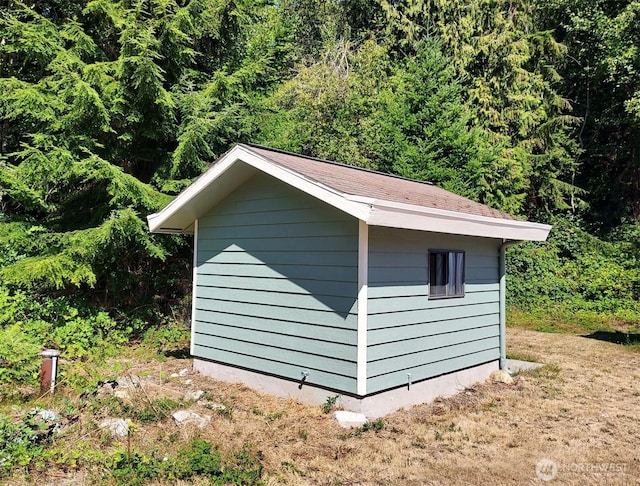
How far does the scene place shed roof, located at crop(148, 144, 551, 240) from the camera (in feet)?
14.9

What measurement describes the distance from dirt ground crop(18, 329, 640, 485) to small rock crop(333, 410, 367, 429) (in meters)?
0.08

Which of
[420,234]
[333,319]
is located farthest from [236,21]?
[333,319]

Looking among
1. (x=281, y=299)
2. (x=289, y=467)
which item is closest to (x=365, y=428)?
(x=289, y=467)

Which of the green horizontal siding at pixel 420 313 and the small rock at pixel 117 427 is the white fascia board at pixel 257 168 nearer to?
the green horizontal siding at pixel 420 313

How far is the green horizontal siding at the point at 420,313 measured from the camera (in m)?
5.02

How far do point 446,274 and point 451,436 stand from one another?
212 centimetres

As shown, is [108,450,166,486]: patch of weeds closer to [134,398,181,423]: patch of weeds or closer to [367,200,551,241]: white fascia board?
[134,398,181,423]: patch of weeds

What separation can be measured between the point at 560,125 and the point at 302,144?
868cm

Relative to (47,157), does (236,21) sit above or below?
above

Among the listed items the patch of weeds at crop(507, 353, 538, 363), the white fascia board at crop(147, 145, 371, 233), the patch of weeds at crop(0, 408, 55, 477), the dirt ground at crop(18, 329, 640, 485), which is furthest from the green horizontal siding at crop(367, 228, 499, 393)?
the patch of weeds at crop(0, 408, 55, 477)

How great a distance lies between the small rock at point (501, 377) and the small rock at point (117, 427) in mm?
4947

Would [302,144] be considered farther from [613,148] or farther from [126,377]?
[613,148]

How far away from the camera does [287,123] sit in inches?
468

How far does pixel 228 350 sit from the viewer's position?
21.0 ft
